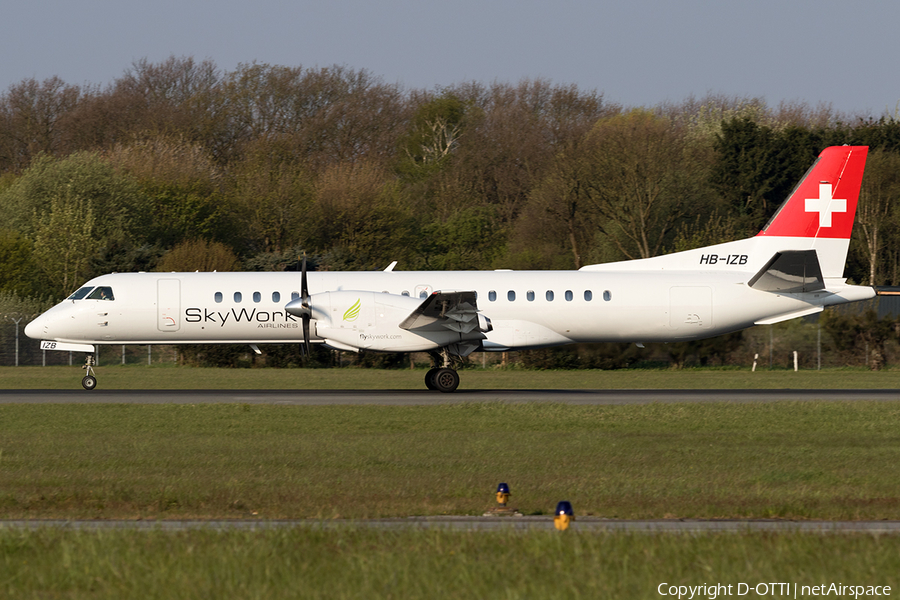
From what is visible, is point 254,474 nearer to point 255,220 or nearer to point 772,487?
point 772,487

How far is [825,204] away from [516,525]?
67.7 ft

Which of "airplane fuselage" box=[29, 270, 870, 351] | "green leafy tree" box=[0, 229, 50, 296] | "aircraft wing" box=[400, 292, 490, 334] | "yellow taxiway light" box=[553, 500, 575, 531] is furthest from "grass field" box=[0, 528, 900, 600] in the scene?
"green leafy tree" box=[0, 229, 50, 296]

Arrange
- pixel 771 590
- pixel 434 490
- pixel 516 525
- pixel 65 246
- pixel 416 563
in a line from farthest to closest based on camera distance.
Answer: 1. pixel 65 246
2. pixel 434 490
3. pixel 516 525
4. pixel 416 563
5. pixel 771 590

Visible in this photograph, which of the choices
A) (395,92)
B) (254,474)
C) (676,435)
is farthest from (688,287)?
(395,92)

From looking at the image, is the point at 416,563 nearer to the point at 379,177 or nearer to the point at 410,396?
the point at 410,396

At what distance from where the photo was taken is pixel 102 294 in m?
26.2

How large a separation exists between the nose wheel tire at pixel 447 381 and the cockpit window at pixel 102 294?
9113mm

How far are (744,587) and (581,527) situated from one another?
2205 millimetres

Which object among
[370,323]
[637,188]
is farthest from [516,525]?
[637,188]

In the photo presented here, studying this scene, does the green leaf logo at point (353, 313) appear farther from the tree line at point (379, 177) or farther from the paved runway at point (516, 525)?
the tree line at point (379, 177)

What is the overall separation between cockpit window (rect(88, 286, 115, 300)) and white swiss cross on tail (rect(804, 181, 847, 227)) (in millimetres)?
19419

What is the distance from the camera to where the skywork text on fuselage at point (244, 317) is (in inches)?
1007

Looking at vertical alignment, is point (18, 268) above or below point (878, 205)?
below

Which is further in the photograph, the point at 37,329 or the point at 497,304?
the point at 37,329
